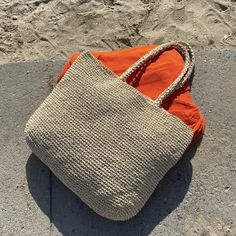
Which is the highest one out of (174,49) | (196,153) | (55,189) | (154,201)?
(174,49)

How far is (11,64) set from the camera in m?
2.34

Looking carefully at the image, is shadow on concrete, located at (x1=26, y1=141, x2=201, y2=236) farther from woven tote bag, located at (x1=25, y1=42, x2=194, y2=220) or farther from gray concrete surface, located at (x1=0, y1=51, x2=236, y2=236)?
woven tote bag, located at (x1=25, y1=42, x2=194, y2=220)

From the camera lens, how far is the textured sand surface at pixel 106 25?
236cm

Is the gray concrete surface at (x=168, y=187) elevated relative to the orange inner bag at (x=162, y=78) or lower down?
lower down

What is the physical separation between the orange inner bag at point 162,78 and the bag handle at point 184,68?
3 cm

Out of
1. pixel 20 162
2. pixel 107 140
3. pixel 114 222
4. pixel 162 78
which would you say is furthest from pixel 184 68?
pixel 20 162

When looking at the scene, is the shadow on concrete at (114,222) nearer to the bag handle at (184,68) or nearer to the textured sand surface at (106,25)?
the bag handle at (184,68)

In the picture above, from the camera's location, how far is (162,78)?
2.02 m

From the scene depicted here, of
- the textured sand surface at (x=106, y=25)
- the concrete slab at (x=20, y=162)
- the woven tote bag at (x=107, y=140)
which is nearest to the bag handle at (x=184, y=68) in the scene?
the woven tote bag at (x=107, y=140)

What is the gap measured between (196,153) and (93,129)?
0.49m

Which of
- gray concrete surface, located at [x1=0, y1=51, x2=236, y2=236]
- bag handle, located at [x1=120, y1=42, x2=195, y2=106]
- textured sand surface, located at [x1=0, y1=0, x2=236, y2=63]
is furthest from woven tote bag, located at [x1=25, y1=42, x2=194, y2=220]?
textured sand surface, located at [x1=0, y1=0, x2=236, y2=63]

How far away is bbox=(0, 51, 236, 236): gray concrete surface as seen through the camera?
194cm

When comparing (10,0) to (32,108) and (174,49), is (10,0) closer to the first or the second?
(32,108)

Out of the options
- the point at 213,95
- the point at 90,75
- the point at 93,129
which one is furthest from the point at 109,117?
the point at 213,95
